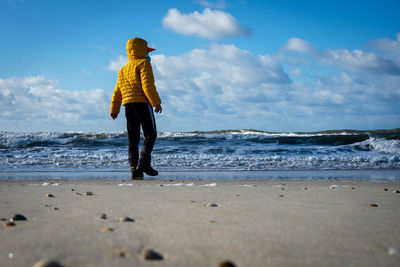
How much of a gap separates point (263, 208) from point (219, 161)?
6273mm

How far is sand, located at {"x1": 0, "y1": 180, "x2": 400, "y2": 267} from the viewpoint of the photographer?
1.17 metres

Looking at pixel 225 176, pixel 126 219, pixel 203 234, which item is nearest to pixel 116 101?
pixel 225 176

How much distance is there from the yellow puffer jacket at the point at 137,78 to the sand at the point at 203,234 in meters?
2.87

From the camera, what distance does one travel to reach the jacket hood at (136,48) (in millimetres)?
5371

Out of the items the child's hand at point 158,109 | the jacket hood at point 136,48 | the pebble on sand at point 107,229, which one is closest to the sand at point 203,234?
the pebble on sand at point 107,229

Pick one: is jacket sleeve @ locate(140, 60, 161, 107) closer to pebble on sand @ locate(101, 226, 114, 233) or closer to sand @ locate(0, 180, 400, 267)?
sand @ locate(0, 180, 400, 267)

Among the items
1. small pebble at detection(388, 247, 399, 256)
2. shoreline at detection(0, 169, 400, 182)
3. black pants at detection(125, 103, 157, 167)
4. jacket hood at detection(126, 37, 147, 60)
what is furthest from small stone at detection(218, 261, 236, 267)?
jacket hood at detection(126, 37, 147, 60)

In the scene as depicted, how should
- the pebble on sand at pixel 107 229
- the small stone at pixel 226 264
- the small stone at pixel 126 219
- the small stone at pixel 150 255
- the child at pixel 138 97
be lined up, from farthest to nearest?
the child at pixel 138 97 < the small stone at pixel 126 219 < the pebble on sand at pixel 107 229 < the small stone at pixel 150 255 < the small stone at pixel 226 264

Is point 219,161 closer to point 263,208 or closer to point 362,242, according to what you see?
point 263,208

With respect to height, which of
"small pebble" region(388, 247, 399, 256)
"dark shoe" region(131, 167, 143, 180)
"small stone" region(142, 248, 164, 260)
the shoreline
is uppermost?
"small stone" region(142, 248, 164, 260)

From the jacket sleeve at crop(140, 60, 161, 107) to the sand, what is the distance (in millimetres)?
2762

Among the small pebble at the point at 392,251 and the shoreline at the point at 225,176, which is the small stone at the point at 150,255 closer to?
the small pebble at the point at 392,251

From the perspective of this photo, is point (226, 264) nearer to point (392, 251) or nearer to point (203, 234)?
point (203, 234)

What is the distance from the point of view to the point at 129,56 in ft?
18.0
